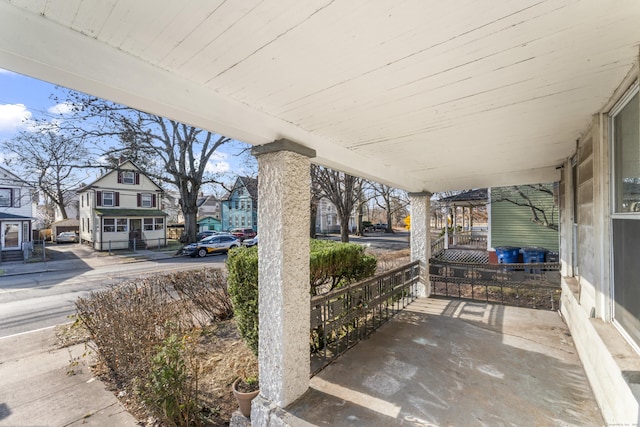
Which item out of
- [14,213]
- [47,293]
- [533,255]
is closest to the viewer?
[47,293]

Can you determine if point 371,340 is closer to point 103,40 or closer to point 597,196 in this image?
point 597,196

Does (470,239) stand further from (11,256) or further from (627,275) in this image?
(11,256)

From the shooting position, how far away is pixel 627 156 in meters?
2.11

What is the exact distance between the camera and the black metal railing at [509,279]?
5504mm

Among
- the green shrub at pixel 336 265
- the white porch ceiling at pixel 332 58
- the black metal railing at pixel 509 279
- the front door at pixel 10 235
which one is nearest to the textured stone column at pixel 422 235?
the black metal railing at pixel 509 279

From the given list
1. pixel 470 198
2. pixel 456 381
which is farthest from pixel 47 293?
pixel 470 198

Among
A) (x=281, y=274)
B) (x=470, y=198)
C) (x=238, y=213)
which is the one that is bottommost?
(x=281, y=274)

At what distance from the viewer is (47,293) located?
881 cm

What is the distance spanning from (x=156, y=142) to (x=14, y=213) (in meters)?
10.4

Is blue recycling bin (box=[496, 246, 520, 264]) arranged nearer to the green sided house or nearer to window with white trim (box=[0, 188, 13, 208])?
the green sided house

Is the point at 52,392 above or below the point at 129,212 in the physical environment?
below

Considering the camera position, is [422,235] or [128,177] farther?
[128,177]

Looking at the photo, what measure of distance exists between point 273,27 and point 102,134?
16.5 metres

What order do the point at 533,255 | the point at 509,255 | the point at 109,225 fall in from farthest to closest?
Answer: 1. the point at 109,225
2. the point at 509,255
3. the point at 533,255
